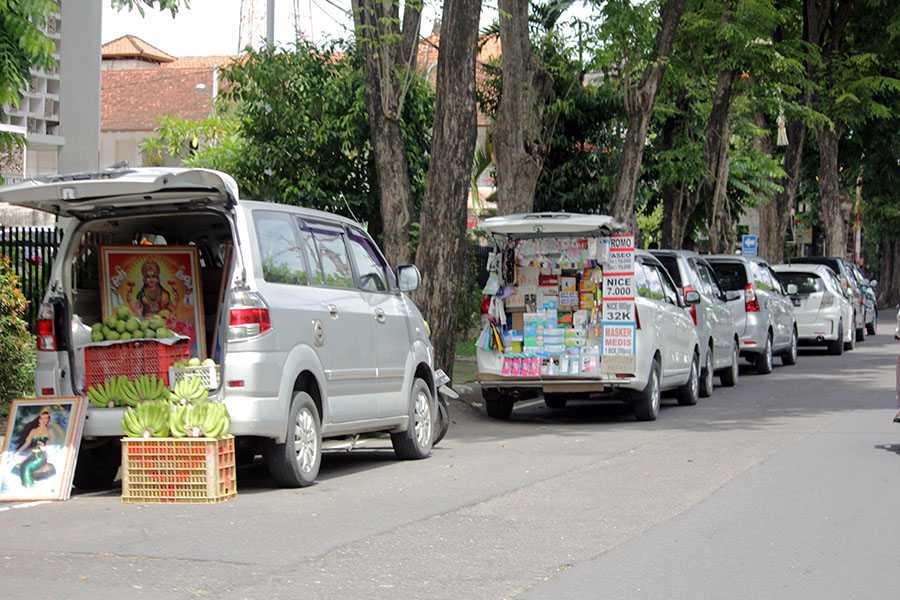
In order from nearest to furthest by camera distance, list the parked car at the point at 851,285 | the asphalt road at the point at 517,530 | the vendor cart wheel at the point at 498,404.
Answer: the asphalt road at the point at 517,530
the vendor cart wheel at the point at 498,404
the parked car at the point at 851,285

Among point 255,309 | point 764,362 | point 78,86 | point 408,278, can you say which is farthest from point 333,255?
point 764,362

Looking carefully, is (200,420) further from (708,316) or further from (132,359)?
(708,316)

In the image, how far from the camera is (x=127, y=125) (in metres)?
63.2

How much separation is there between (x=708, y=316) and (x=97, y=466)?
453 inches

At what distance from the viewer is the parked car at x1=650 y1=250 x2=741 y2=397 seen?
20672mm

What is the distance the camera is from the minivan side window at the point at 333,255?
12.0 metres

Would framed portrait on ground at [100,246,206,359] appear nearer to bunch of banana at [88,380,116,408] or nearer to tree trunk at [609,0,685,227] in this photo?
bunch of banana at [88,380,116,408]

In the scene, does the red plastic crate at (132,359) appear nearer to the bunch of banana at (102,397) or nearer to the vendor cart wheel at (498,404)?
the bunch of banana at (102,397)

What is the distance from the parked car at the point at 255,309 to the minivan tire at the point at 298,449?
0.01 m

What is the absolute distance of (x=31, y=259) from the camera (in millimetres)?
17453

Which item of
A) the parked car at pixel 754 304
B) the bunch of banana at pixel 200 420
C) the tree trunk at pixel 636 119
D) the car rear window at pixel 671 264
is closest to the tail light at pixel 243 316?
the bunch of banana at pixel 200 420

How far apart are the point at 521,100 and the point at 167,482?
1346 cm

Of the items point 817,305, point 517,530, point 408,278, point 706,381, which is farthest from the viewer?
point 817,305

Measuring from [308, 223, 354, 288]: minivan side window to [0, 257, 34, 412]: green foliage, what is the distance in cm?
450
